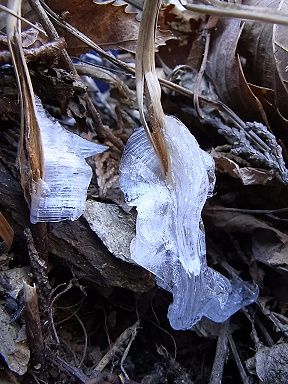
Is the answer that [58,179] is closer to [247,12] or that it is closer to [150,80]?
[150,80]

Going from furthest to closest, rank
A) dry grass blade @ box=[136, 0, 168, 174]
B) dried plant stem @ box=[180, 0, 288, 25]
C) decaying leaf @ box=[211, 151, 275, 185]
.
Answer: decaying leaf @ box=[211, 151, 275, 185]
dry grass blade @ box=[136, 0, 168, 174]
dried plant stem @ box=[180, 0, 288, 25]

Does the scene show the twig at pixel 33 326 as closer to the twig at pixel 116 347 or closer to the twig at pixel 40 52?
the twig at pixel 116 347

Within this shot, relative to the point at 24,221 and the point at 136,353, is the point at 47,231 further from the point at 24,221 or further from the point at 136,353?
the point at 136,353

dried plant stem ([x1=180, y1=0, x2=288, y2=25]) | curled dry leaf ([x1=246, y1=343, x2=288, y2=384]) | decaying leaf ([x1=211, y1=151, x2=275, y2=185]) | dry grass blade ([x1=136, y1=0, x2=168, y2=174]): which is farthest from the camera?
decaying leaf ([x1=211, y1=151, x2=275, y2=185])

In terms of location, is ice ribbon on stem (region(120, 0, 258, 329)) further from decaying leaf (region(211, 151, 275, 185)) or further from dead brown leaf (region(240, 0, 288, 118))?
dead brown leaf (region(240, 0, 288, 118))

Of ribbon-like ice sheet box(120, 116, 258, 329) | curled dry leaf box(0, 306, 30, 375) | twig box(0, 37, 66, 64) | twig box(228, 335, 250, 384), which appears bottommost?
curled dry leaf box(0, 306, 30, 375)

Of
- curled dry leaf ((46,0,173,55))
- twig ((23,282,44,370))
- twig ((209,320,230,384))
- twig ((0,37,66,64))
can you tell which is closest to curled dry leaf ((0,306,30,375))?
twig ((23,282,44,370))
